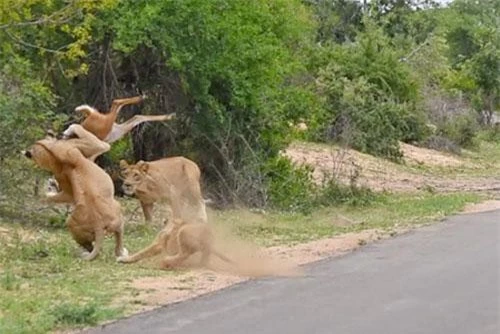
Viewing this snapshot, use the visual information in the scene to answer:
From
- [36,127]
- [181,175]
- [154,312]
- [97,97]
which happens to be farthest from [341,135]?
[154,312]

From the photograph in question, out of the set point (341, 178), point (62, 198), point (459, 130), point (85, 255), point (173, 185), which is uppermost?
point (173, 185)

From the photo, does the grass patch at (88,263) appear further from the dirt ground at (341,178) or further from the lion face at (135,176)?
the lion face at (135,176)

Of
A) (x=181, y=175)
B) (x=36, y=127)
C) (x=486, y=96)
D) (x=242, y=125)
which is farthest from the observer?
(x=486, y=96)

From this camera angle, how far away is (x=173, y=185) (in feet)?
45.2

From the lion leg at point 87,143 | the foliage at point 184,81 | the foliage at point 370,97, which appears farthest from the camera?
the foliage at point 370,97

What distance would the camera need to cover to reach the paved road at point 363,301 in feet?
32.9

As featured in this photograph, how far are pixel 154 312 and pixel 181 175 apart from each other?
336 centimetres

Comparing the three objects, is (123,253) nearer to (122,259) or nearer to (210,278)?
(122,259)

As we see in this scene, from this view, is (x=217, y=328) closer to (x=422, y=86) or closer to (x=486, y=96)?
(x=422, y=86)

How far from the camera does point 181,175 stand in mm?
13844

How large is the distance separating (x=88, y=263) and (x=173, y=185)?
1.38m

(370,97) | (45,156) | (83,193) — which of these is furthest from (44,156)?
(370,97)

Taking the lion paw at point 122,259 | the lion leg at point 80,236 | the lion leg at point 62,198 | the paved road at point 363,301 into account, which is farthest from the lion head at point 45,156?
the paved road at point 363,301

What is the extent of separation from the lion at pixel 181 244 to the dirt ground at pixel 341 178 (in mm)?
226
